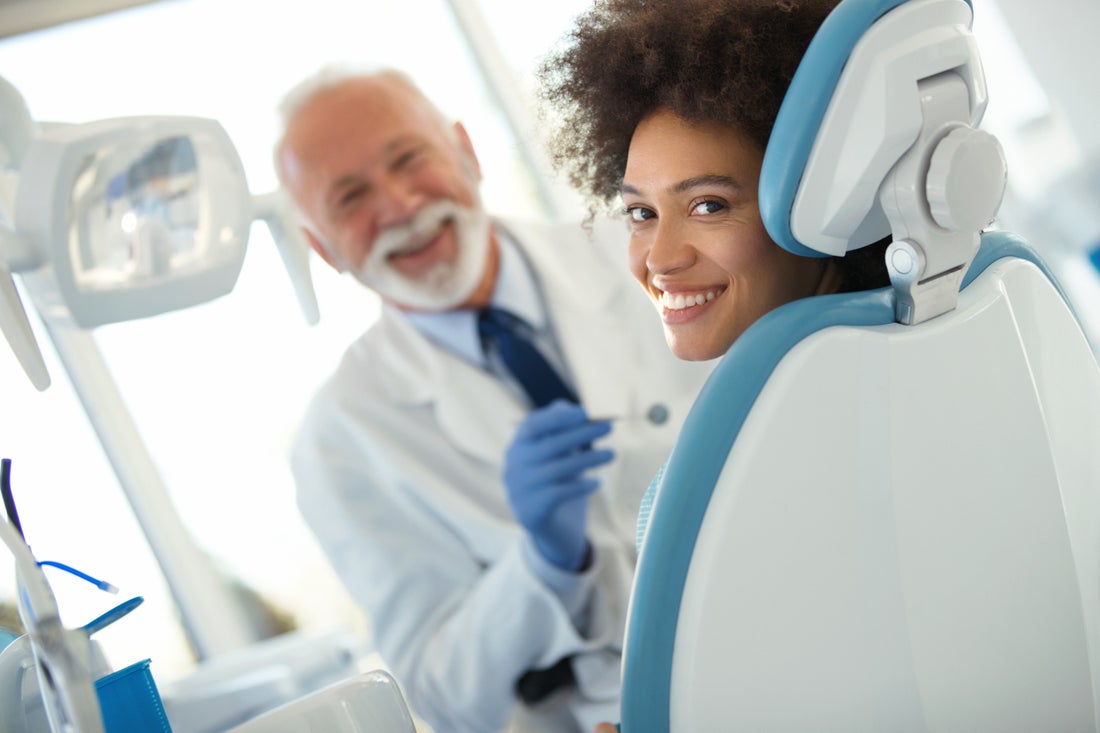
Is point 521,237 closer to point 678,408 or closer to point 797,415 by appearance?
point 678,408

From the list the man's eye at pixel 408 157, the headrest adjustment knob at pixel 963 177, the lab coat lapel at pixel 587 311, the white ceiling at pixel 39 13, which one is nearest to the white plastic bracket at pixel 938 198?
the headrest adjustment knob at pixel 963 177

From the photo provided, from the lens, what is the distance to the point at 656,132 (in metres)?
0.72

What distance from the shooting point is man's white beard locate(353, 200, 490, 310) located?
1.82 metres

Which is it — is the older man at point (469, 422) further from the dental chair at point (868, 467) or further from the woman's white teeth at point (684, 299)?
the dental chair at point (868, 467)

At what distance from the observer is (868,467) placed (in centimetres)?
59

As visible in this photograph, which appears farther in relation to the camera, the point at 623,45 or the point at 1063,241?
the point at 1063,241

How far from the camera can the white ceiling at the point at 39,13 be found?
210cm

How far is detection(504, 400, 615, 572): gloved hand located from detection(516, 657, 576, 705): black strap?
19cm

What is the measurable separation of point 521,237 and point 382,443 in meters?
0.50

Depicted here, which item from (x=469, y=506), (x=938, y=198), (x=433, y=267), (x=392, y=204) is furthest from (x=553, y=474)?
(x=938, y=198)

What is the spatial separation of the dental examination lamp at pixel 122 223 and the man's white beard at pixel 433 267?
110cm

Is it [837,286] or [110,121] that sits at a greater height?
[110,121]

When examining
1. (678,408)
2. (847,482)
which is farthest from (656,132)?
(678,408)

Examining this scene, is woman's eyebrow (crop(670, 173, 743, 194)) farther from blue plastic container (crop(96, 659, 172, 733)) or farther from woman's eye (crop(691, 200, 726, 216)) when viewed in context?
blue plastic container (crop(96, 659, 172, 733))
